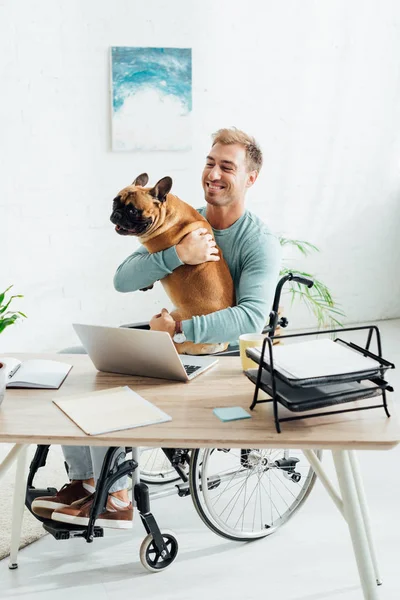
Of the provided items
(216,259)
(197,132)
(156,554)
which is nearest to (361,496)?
(156,554)

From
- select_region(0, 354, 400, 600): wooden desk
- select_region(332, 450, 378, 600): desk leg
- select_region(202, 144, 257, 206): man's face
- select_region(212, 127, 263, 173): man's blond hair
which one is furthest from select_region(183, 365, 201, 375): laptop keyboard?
select_region(212, 127, 263, 173): man's blond hair

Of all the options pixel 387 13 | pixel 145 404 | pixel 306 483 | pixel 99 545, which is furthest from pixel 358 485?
pixel 387 13

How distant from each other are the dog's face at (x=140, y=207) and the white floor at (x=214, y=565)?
0.91m

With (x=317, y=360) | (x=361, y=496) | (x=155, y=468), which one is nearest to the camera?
(x=317, y=360)

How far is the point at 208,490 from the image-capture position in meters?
2.27

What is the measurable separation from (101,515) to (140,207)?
0.84 metres

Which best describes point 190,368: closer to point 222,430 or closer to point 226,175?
point 222,430

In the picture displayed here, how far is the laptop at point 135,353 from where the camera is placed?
1704 millimetres

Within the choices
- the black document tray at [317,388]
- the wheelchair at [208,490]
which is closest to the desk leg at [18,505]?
the wheelchair at [208,490]

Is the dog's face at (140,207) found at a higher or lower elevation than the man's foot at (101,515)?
higher

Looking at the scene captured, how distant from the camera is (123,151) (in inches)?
161

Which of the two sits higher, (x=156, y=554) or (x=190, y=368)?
(x=190, y=368)

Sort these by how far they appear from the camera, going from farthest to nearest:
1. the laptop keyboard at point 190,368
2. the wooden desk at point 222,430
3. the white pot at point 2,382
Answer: the laptop keyboard at point 190,368
the white pot at point 2,382
the wooden desk at point 222,430

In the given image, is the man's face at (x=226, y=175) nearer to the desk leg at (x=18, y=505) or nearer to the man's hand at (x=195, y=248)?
the man's hand at (x=195, y=248)
